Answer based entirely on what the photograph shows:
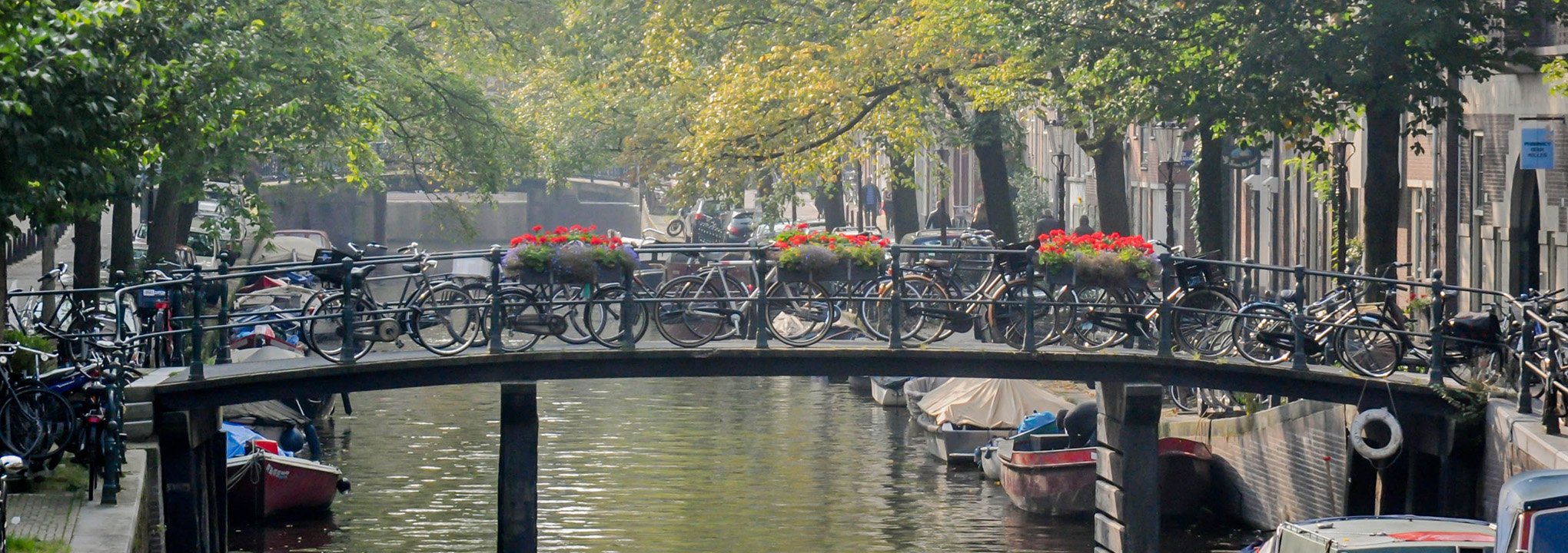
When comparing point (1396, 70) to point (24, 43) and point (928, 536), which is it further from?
point (24, 43)

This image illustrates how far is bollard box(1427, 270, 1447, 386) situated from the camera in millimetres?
18578

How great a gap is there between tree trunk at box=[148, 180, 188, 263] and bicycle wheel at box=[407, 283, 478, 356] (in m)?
10.5

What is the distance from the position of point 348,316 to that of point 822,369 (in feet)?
13.4

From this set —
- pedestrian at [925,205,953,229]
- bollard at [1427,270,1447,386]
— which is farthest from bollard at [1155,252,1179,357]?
pedestrian at [925,205,953,229]

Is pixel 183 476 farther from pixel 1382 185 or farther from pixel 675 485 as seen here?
pixel 1382 185

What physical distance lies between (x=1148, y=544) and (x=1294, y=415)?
2.84 metres

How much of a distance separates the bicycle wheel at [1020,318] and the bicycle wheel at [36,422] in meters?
8.24

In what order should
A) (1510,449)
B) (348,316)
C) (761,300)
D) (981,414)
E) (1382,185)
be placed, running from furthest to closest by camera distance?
(981,414) < (1382,185) < (761,300) < (348,316) < (1510,449)

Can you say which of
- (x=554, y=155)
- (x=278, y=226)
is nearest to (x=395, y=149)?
(x=554, y=155)

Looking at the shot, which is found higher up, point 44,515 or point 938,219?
point 938,219

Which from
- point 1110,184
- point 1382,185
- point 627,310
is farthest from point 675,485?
point 1382,185

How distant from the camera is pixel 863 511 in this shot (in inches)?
1104

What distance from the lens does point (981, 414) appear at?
32844 mm

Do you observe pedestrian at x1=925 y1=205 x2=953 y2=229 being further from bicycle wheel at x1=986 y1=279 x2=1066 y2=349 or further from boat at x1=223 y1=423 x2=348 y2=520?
bicycle wheel at x1=986 y1=279 x2=1066 y2=349
